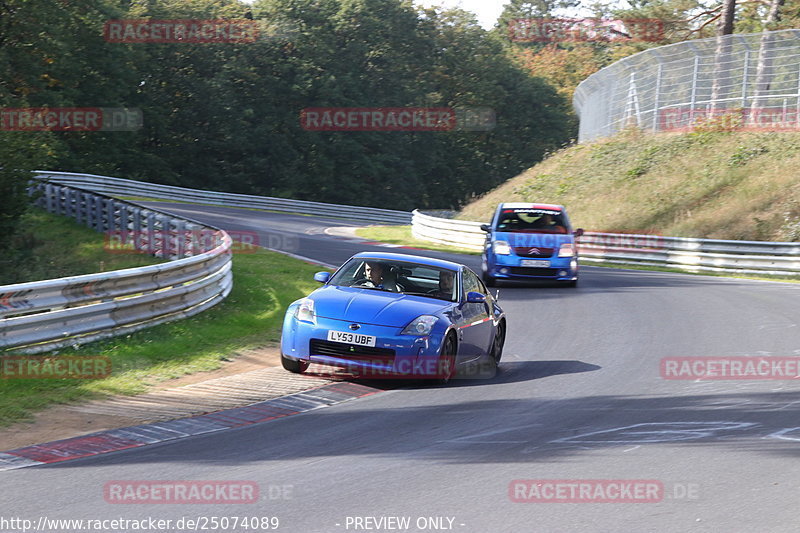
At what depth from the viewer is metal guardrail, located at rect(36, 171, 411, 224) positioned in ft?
150

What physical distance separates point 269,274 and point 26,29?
100 ft

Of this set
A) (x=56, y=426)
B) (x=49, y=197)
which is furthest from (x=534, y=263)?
(x=49, y=197)

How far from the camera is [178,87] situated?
6650 cm

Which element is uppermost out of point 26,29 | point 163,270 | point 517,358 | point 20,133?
point 26,29

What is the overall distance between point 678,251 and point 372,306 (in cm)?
2156

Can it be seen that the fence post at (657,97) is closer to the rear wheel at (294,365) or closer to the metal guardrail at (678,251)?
the metal guardrail at (678,251)

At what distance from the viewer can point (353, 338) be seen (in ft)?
33.5

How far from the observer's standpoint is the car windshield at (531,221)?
2172 cm

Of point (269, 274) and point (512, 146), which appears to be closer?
point (269, 274)

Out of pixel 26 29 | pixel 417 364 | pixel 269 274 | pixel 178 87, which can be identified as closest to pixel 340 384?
pixel 417 364

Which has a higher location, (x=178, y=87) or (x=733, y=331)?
(x=178, y=87)

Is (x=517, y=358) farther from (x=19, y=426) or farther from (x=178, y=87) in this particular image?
(x=178, y=87)

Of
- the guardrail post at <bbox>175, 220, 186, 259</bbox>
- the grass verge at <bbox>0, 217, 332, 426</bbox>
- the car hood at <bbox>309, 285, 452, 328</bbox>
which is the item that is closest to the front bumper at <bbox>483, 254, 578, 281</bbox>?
the grass verge at <bbox>0, 217, 332, 426</bbox>

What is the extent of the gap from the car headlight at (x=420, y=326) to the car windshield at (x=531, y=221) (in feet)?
37.3
